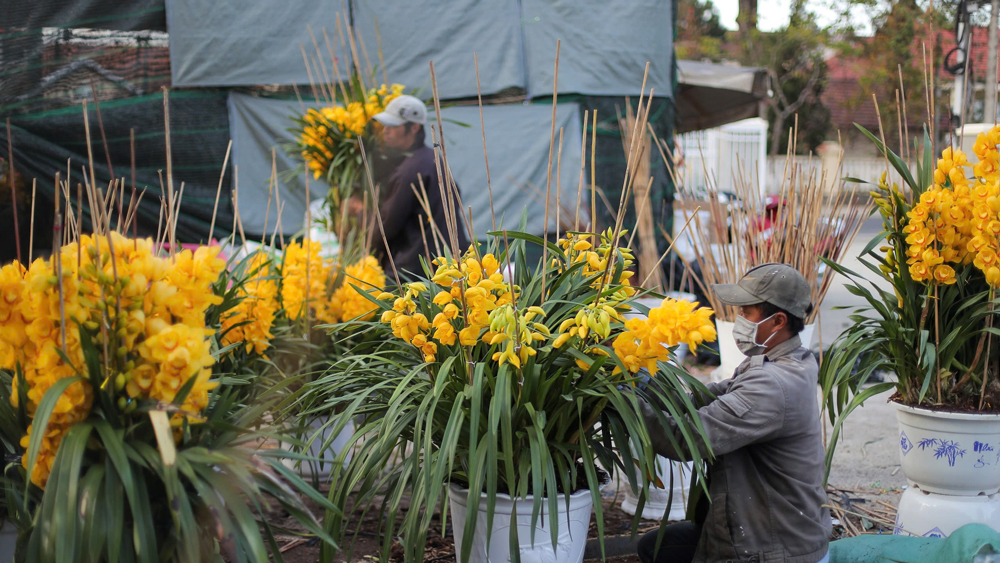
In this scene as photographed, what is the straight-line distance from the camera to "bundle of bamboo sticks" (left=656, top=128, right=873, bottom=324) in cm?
292

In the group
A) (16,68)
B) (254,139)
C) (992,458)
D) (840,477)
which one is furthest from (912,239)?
(16,68)

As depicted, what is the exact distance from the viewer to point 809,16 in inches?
699

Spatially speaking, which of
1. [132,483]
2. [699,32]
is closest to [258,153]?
[132,483]

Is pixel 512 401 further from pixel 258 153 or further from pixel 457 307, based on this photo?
pixel 258 153

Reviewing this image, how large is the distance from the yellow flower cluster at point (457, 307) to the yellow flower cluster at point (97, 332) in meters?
0.46

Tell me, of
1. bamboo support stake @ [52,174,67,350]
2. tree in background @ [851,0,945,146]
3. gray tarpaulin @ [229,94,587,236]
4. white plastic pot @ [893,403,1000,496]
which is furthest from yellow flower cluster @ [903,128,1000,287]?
tree in background @ [851,0,945,146]

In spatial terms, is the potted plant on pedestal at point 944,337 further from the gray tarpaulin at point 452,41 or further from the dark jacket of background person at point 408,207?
Result: the gray tarpaulin at point 452,41

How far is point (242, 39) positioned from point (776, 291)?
423 centimetres

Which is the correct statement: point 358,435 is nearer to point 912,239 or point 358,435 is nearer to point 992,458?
point 912,239

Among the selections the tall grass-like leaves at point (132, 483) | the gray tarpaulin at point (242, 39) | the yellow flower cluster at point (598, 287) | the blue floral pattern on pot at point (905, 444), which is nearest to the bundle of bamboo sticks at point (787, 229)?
the blue floral pattern on pot at point (905, 444)

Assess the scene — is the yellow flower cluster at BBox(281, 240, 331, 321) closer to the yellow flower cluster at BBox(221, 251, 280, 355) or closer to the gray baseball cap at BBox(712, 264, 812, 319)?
the yellow flower cluster at BBox(221, 251, 280, 355)

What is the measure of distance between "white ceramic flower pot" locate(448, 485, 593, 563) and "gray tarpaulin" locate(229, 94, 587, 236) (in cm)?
366

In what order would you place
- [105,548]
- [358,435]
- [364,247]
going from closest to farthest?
1. [105,548]
2. [358,435]
3. [364,247]

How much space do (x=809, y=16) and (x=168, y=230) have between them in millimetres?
18420
